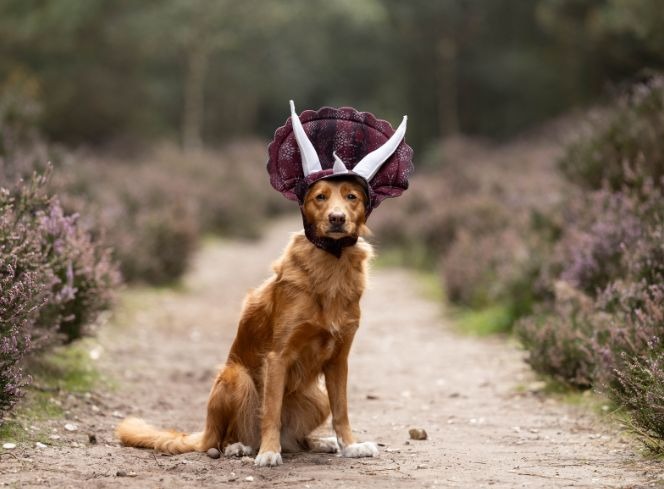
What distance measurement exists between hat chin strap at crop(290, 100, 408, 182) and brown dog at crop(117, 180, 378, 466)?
9 cm

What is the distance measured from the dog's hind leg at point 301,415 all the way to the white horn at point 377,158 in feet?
4.23

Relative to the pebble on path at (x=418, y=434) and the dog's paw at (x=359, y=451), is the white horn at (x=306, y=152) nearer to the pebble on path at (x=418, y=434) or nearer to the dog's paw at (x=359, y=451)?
the dog's paw at (x=359, y=451)

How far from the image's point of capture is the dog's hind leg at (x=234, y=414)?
505 cm

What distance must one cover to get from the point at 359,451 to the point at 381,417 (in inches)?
63.6

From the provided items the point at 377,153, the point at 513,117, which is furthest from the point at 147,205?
the point at 513,117

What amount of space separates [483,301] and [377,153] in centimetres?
650

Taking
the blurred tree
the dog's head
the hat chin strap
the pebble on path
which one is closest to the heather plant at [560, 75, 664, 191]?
the pebble on path

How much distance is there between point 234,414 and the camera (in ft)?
16.6

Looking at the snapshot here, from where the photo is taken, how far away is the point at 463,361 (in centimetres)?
889

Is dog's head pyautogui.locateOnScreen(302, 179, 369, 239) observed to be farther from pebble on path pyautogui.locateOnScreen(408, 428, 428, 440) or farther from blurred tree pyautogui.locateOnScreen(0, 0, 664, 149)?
blurred tree pyautogui.locateOnScreen(0, 0, 664, 149)

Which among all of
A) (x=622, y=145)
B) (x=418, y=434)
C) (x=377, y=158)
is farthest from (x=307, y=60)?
(x=377, y=158)

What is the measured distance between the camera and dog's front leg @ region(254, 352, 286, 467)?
15.8 feet

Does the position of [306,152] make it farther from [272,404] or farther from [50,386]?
[50,386]

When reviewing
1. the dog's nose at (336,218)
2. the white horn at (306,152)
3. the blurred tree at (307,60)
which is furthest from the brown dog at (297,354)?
the blurred tree at (307,60)
